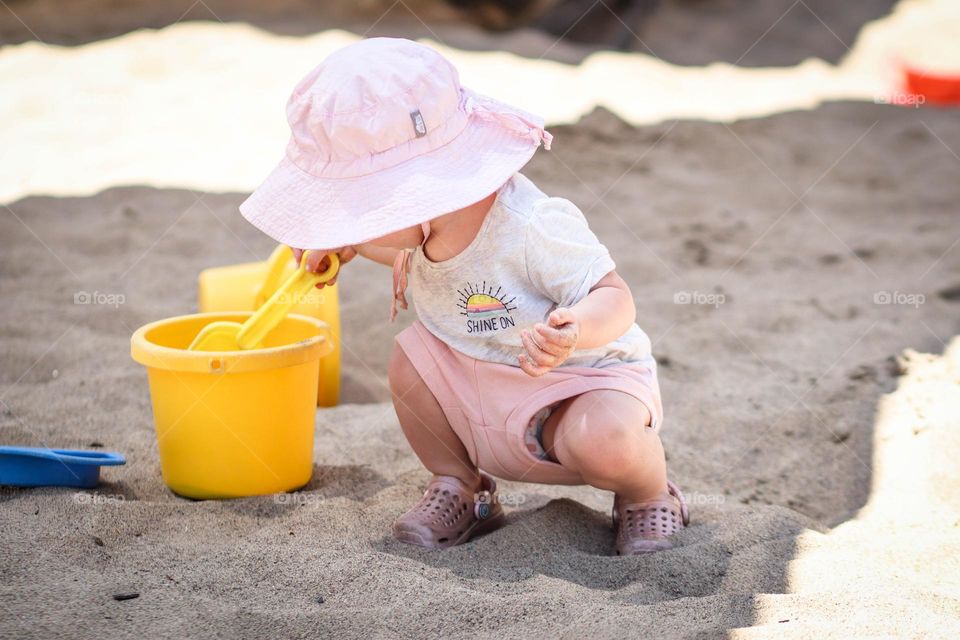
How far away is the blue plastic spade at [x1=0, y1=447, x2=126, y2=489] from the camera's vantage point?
1627mm

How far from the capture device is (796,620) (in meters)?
1.26

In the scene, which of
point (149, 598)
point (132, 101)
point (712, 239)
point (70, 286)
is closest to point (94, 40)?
point (132, 101)

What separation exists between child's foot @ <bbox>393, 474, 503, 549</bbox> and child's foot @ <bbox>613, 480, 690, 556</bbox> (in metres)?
0.22

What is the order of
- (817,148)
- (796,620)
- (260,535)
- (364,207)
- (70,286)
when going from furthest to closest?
(817,148) → (70,286) → (260,535) → (364,207) → (796,620)

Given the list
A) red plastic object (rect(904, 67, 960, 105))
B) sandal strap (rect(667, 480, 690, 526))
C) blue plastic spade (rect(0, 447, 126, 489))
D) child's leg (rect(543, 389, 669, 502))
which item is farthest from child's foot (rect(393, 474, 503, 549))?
red plastic object (rect(904, 67, 960, 105))

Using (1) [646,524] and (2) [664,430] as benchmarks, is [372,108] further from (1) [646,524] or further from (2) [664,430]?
(2) [664,430]

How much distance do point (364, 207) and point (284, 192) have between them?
5.9 inches

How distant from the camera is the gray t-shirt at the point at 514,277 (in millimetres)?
1519

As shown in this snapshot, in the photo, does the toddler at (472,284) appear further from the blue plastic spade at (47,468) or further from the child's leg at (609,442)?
the blue plastic spade at (47,468)

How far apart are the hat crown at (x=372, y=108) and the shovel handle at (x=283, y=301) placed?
0.88 ft

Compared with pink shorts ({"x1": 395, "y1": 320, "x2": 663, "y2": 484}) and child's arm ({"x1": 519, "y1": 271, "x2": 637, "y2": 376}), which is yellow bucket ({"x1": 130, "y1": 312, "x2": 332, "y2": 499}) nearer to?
pink shorts ({"x1": 395, "y1": 320, "x2": 663, "y2": 484})

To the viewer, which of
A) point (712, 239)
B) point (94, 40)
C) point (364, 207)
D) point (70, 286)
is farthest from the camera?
point (94, 40)

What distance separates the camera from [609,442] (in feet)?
5.03

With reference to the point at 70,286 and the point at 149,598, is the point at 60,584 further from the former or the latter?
the point at 70,286
